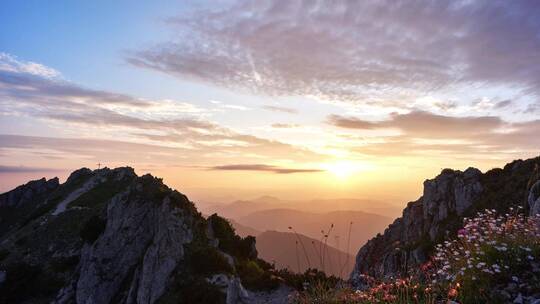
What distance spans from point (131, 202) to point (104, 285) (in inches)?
283

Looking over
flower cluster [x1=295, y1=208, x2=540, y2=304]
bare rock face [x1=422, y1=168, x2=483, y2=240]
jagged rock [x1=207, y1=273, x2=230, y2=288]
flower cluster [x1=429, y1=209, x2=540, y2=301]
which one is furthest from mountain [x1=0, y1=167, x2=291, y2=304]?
bare rock face [x1=422, y1=168, x2=483, y2=240]

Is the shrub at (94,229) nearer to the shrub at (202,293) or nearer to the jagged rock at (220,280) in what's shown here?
the shrub at (202,293)

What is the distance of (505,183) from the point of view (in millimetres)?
35906

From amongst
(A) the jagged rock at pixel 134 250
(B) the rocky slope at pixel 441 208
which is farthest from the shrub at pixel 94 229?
(B) the rocky slope at pixel 441 208

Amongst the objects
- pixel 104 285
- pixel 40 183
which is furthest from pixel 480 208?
pixel 40 183

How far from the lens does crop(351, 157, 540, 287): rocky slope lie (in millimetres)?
33656

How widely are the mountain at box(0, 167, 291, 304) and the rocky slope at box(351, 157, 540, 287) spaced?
39.8 feet

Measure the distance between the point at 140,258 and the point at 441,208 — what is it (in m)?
28.9

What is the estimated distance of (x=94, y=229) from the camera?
38.6 meters

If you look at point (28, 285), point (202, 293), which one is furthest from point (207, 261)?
point (28, 285)

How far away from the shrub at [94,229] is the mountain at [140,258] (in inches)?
3.9

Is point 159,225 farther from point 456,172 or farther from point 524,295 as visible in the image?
point 456,172

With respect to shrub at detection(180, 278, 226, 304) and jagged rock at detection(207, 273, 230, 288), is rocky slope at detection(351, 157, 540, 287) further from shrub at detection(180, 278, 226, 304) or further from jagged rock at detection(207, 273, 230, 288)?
shrub at detection(180, 278, 226, 304)

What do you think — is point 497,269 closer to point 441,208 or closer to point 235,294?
point 235,294
